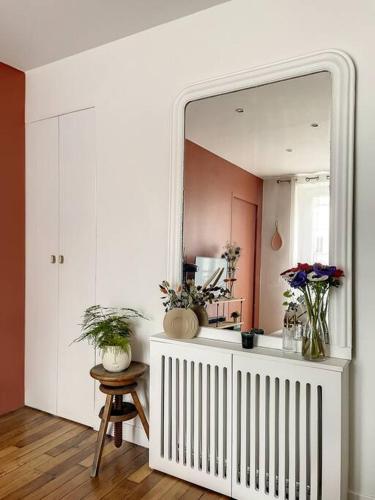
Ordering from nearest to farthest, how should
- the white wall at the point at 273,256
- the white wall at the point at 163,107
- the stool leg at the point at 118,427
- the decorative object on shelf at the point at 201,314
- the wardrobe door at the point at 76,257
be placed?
the white wall at the point at 163,107 < the white wall at the point at 273,256 < the decorative object on shelf at the point at 201,314 < the stool leg at the point at 118,427 < the wardrobe door at the point at 76,257

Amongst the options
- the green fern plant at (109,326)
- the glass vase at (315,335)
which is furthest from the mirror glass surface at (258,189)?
the green fern plant at (109,326)

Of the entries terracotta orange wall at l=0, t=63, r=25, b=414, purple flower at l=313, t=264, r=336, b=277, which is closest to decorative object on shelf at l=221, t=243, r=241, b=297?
purple flower at l=313, t=264, r=336, b=277

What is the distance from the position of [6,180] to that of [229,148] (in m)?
1.80

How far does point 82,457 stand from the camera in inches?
97.9

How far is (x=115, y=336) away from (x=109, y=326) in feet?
0.28

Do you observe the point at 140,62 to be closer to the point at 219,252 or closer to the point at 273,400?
the point at 219,252

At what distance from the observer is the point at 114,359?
239 centimetres

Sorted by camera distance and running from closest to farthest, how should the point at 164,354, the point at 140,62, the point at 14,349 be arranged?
the point at 164,354, the point at 140,62, the point at 14,349

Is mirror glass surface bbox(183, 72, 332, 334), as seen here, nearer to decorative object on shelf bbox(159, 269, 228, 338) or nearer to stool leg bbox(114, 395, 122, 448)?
decorative object on shelf bbox(159, 269, 228, 338)

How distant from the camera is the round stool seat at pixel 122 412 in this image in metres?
2.41

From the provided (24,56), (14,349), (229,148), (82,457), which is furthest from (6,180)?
(82,457)

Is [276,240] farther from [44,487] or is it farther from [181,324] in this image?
[44,487]

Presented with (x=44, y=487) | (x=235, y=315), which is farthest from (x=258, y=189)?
(x=44, y=487)

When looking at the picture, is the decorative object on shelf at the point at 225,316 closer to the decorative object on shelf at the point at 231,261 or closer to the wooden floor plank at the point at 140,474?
the decorative object on shelf at the point at 231,261
